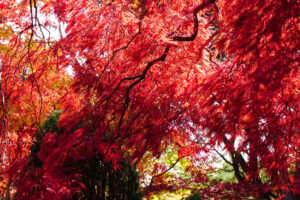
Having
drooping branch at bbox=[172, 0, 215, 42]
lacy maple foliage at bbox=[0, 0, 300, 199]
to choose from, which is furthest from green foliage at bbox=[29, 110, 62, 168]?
drooping branch at bbox=[172, 0, 215, 42]

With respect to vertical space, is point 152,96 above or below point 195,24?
below

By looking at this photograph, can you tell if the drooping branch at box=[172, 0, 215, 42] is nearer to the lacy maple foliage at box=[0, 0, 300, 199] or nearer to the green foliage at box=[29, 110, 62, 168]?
the lacy maple foliage at box=[0, 0, 300, 199]

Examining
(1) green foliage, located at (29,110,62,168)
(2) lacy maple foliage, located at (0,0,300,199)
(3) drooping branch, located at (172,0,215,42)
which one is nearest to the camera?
(2) lacy maple foliage, located at (0,0,300,199)

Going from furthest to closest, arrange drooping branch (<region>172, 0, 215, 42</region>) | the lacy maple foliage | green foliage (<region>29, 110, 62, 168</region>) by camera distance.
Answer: green foliage (<region>29, 110, 62, 168</region>) < drooping branch (<region>172, 0, 215, 42</region>) < the lacy maple foliage

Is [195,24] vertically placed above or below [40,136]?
above

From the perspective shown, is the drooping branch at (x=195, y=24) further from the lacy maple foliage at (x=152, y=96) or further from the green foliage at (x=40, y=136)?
the green foliage at (x=40, y=136)

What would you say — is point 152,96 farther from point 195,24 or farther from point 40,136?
point 40,136

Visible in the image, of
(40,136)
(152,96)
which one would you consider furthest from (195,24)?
(40,136)

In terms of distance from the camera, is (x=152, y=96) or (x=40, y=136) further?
(x=40, y=136)

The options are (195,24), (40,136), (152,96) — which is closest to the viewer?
→ (195,24)

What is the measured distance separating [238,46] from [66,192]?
8.82ft

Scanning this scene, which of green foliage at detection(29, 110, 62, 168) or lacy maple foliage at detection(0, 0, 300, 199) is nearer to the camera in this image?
lacy maple foliage at detection(0, 0, 300, 199)

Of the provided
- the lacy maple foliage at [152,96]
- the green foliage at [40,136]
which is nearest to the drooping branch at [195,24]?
the lacy maple foliage at [152,96]

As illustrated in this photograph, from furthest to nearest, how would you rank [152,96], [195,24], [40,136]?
[40,136]
[152,96]
[195,24]
